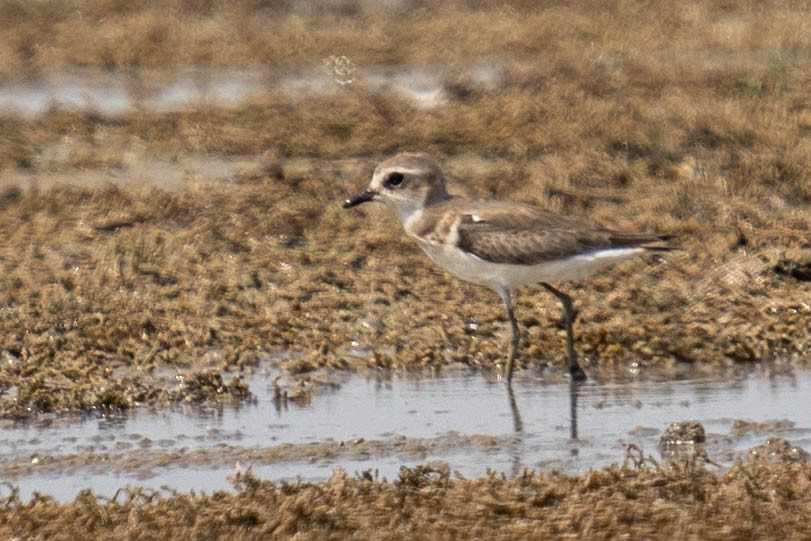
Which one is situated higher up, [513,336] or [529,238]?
[529,238]

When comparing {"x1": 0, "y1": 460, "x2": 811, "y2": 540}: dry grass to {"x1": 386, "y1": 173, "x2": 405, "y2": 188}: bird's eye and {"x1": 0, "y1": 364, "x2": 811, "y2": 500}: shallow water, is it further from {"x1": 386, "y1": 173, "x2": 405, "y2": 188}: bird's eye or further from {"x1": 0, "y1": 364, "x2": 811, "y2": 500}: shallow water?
{"x1": 386, "y1": 173, "x2": 405, "y2": 188}: bird's eye

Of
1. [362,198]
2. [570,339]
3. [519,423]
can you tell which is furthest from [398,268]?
[519,423]

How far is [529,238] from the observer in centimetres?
1105

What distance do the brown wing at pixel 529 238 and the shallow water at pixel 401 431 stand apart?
2.51 feet

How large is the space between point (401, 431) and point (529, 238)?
6.70 feet

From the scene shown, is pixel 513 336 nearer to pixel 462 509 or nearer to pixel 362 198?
pixel 362 198

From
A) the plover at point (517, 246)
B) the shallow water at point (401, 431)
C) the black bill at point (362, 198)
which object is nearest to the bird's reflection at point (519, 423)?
the shallow water at point (401, 431)

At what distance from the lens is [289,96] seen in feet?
67.4

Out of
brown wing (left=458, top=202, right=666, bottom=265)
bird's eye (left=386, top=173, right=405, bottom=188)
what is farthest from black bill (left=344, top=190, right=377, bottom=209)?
brown wing (left=458, top=202, right=666, bottom=265)

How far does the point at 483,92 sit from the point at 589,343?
28.7 feet

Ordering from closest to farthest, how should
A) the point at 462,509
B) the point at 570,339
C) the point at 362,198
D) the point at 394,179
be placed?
the point at 462,509, the point at 570,339, the point at 394,179, the point at 362,198

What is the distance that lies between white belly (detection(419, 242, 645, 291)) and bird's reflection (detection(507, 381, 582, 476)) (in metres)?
0.76

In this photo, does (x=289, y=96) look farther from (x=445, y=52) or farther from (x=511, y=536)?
(x=511, y=536)

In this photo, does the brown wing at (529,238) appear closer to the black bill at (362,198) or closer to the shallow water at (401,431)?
the shallow water at (401,431)
